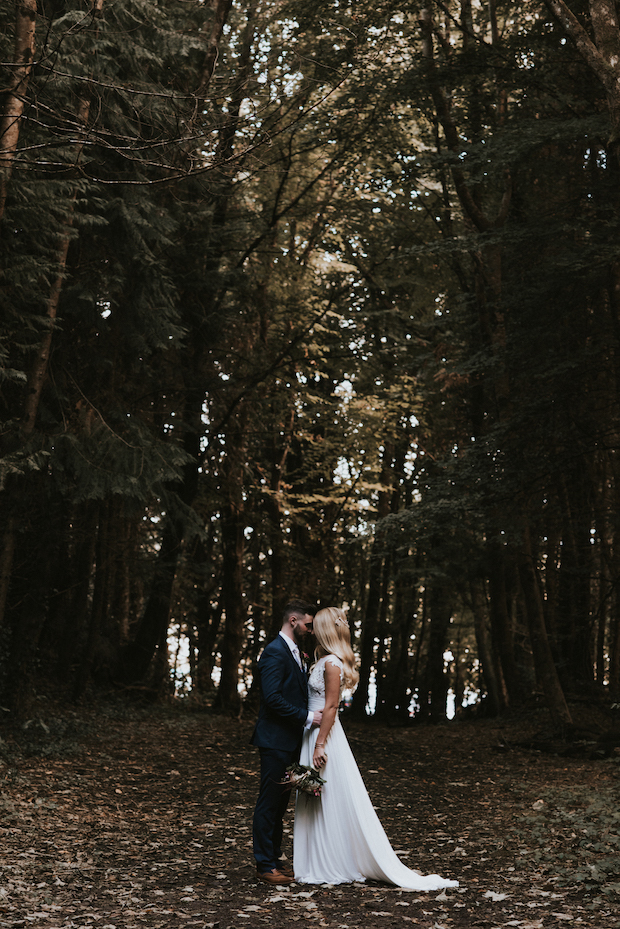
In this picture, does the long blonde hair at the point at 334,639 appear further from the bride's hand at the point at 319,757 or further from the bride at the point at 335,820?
the bride's hand at the point at 319,757

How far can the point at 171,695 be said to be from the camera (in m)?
18.5

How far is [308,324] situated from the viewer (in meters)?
18.5

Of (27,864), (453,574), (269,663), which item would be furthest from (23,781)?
(453,574)

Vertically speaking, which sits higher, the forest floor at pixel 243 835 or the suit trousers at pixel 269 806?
the suit trousers at pixel 269 806

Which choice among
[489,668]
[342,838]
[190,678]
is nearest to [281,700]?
[342,838]

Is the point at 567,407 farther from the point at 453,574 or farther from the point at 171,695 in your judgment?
the point at 171,695

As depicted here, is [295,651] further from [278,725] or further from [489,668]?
[489,668]

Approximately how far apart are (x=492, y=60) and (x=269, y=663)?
10851mm

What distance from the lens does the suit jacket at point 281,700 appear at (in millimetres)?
5699

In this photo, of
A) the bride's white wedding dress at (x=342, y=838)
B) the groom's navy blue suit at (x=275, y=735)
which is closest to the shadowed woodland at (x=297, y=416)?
the bride's white wedding dress at (x=342, y=838)

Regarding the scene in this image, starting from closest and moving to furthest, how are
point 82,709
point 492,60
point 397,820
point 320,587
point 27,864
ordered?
point 27,864, point 397,820, point 492,60, point 82,709, point 320,587

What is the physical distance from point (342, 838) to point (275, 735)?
0.82 m

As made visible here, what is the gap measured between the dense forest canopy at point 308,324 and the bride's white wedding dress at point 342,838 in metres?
4.42

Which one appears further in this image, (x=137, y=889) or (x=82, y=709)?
(x=82, y=709)
